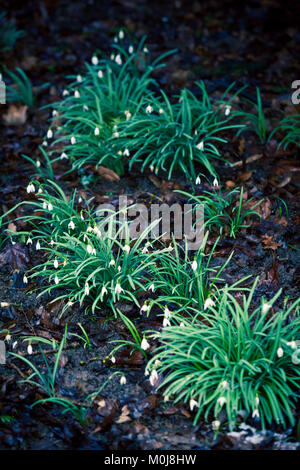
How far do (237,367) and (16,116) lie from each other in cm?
369

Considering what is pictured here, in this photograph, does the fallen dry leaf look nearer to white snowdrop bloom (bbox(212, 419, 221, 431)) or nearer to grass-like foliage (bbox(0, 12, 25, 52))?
grass-like foliage (bbox(0, 12, 25, 52))

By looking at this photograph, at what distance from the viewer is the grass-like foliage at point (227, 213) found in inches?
154

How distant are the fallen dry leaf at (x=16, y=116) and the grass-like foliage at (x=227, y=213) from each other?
2.31 metres

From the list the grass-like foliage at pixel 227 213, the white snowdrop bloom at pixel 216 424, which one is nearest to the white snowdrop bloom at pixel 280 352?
the white snowdrop bloom at pixel 216 424

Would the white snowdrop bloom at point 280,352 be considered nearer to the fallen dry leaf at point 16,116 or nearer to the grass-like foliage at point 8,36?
the fallen dry leaf at point 16,116

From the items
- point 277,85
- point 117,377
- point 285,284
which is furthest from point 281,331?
point 277,85

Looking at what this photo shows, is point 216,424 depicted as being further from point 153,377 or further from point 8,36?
point 8,36

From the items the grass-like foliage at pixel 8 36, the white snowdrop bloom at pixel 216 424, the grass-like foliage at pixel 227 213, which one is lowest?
the white snowdrop bloom at pixel 216 424

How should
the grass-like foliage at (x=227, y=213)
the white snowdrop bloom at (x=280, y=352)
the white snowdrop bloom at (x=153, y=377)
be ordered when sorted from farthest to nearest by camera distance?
the grass-like foliage at (x=227, y=213)
the white snowdrop bloom at (x=153, y=377)
the white snowdrop bloom at (x=280, y=352)

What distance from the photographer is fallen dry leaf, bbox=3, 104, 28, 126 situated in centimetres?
537

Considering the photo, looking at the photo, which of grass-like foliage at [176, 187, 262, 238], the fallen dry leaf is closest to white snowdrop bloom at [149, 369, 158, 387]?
grass-like foliage at [176, 187, 262, 238]

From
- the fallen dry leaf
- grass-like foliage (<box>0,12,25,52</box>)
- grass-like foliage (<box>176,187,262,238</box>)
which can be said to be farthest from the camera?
grass-like foliage (<box>0,12,25,52</box>)

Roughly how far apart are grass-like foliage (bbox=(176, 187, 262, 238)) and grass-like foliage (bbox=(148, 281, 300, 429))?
954 mm
